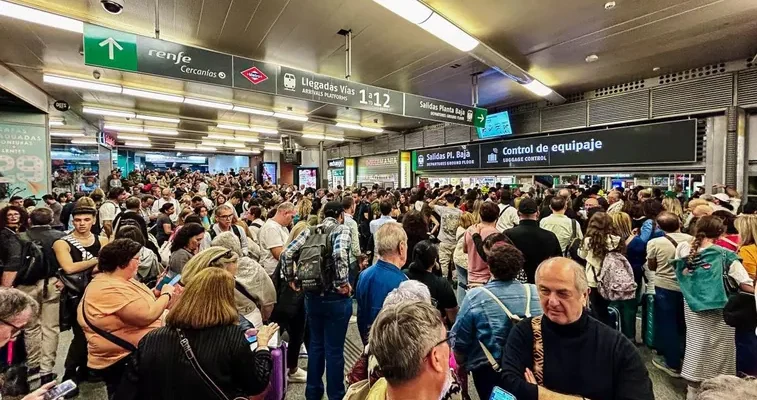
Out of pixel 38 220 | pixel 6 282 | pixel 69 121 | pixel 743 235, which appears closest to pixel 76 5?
pixel 38 220

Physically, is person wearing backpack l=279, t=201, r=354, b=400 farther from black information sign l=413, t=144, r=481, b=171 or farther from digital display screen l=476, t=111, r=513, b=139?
black information sign l=413, t=144, r=481, b=171

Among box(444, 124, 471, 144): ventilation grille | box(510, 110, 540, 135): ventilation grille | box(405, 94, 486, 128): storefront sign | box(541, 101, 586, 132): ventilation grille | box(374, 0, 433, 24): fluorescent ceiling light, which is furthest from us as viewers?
box(444, 124, 471, 144): ventilation grille

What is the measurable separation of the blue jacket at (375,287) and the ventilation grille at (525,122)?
29.7 ft

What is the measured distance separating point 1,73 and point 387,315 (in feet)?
30.4

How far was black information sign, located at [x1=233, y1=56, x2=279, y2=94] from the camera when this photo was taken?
5074mm

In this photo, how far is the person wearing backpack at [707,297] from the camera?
9.44 feet

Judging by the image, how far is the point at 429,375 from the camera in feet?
3.77

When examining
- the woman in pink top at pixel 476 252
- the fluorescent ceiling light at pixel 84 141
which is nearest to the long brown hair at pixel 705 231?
the woman in pink top at pixel 476 252

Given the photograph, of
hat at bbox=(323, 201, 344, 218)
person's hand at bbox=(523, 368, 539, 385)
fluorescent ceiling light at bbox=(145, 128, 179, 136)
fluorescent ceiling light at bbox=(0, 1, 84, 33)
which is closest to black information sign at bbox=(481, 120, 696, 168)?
hat at bbox=(323, 201, 344, 218)

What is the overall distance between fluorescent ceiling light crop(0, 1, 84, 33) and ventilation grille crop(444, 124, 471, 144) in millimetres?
10152

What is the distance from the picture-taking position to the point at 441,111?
7.60 metres

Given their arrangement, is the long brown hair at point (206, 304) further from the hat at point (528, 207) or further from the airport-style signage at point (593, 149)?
the airport-style signage at point (593, 149)

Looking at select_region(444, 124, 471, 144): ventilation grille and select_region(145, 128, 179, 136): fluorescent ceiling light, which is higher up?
select_region(145, 128, 179, 136): fluorescent ceiling light

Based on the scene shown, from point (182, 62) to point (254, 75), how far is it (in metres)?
0.92
